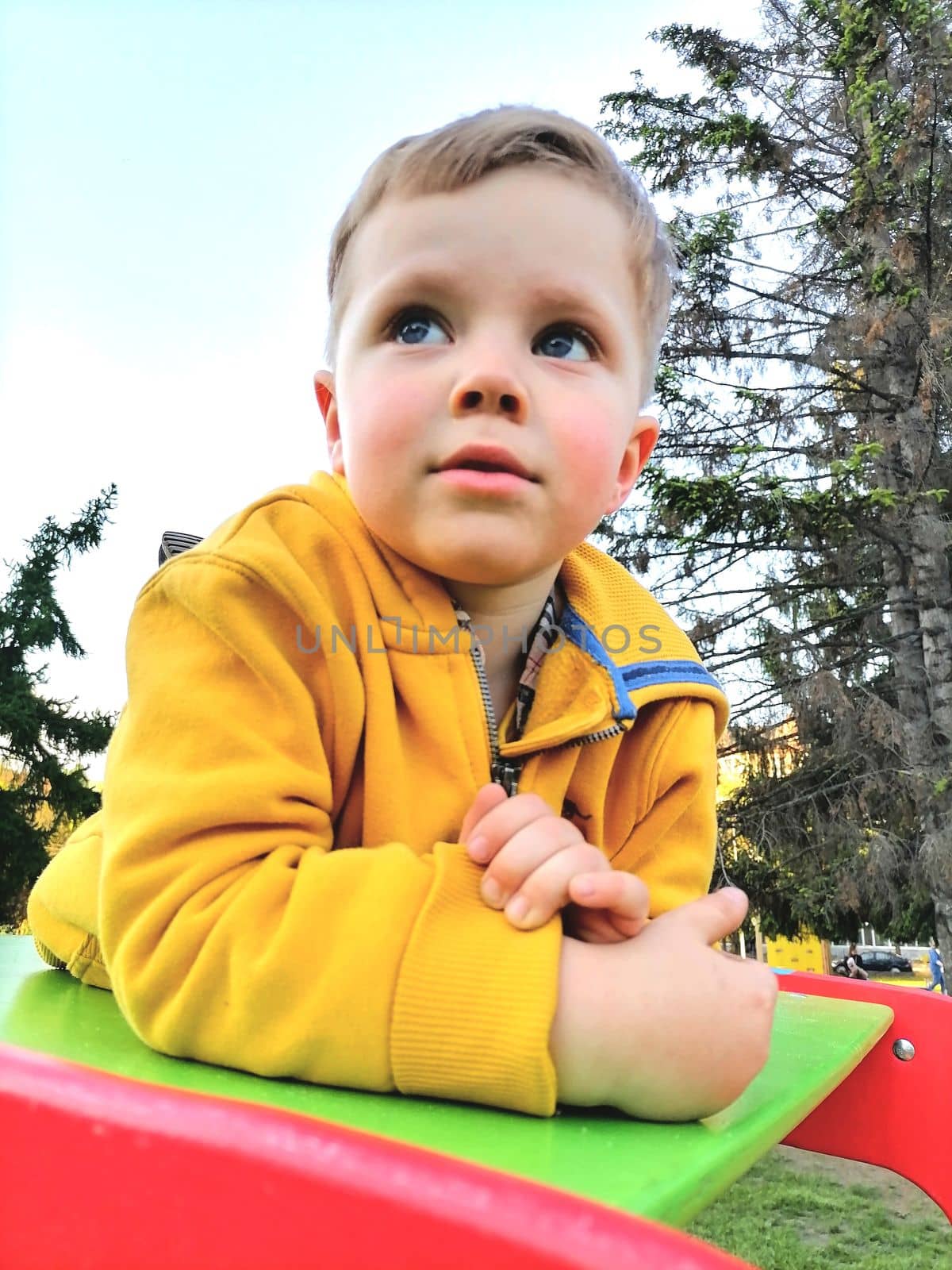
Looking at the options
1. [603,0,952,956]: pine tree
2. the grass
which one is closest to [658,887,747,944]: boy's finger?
the grass

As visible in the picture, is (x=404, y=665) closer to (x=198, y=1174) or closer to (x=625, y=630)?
(x=625, y=630)

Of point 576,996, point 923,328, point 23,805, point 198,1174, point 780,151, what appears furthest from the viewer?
point 23,805

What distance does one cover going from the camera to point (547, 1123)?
374mm

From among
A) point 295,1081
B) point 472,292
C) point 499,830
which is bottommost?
point 295,1081

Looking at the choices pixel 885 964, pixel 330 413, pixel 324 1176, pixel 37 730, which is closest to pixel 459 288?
pixel 330 413

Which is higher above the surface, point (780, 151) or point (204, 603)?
point (780, 151)

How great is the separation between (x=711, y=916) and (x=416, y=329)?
1.12 feet

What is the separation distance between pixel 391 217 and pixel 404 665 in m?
0.26

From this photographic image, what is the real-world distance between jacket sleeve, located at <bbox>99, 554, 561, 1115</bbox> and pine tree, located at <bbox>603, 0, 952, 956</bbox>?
3241mm

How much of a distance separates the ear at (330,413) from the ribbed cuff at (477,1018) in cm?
39

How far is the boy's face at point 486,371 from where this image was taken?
1.70 ft

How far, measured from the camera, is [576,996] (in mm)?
384

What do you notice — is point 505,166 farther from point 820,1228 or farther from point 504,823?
point 820,1228

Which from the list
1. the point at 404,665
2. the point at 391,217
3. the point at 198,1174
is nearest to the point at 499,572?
the point at 404,665
